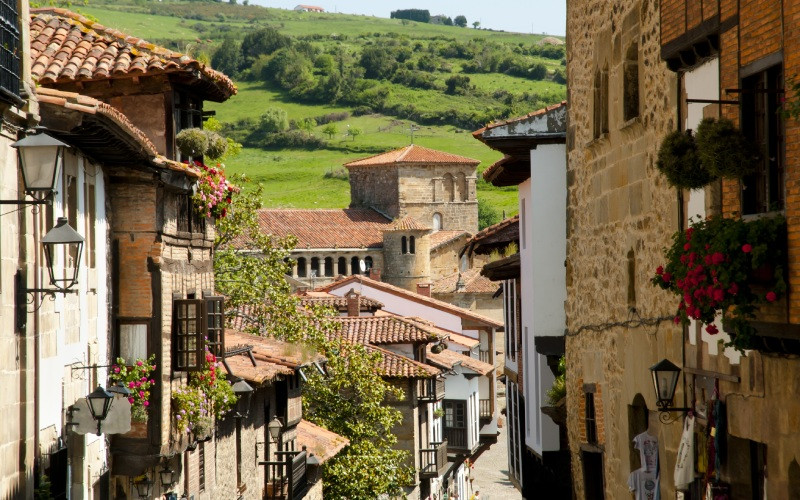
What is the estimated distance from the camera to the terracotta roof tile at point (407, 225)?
10094 centimetres

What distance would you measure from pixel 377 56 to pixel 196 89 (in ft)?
578

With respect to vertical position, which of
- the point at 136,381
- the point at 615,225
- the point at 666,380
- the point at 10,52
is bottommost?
the point at 136,381

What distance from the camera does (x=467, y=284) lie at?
285 ft

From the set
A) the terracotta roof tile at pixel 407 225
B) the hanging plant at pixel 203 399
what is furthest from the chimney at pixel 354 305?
the terracotta roof tile at pixel 407 225

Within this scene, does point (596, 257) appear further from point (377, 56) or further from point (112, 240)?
point (377, 56)

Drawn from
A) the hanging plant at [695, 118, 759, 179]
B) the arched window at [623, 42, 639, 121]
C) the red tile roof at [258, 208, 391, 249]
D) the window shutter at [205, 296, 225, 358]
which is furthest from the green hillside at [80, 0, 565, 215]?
the hanging plant at [695, 118, 759, 179]

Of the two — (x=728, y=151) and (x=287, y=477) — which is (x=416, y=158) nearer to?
(x=287, y=477)

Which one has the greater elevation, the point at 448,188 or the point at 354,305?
the point at 448,188

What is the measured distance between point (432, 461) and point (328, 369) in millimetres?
13137

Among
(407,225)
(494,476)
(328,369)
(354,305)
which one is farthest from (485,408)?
(407,225)

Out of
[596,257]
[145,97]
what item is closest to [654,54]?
[596,257]

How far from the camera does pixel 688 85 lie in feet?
36.0

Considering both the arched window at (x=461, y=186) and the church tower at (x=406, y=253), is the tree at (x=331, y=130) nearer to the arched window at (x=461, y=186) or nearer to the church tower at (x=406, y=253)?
the arched window at (x=461, y=186)

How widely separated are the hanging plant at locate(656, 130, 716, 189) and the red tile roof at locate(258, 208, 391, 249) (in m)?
85.6
